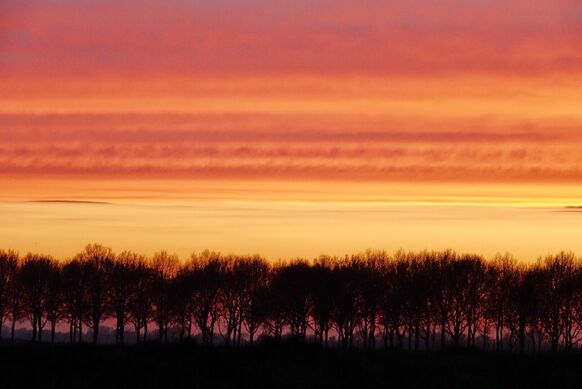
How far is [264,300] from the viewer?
12838 centimetres

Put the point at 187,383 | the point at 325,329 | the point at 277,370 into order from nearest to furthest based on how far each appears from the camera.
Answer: the point at 187,383, the point at 277,370, the point at 325,329

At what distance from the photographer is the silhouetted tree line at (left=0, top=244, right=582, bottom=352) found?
123 m

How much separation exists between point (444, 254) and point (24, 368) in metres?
88.1

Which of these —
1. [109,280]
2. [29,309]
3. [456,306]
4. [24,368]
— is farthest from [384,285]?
[24,368]

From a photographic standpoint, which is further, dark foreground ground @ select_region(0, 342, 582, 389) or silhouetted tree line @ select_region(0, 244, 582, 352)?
silhouetted tree line @ select_region(0, 244, 582, 352)

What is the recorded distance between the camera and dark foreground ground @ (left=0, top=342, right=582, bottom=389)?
1984 inches

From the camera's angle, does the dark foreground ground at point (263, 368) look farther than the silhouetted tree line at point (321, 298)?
No

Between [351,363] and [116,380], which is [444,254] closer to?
[351,363]

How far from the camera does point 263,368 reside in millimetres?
53188

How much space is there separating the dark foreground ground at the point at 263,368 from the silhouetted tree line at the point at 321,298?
205ft

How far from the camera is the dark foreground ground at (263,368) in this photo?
50.4 m

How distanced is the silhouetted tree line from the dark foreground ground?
62486 millimetres

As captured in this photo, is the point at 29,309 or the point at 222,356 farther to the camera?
the point at 29,309

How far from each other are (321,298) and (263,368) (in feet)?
240
